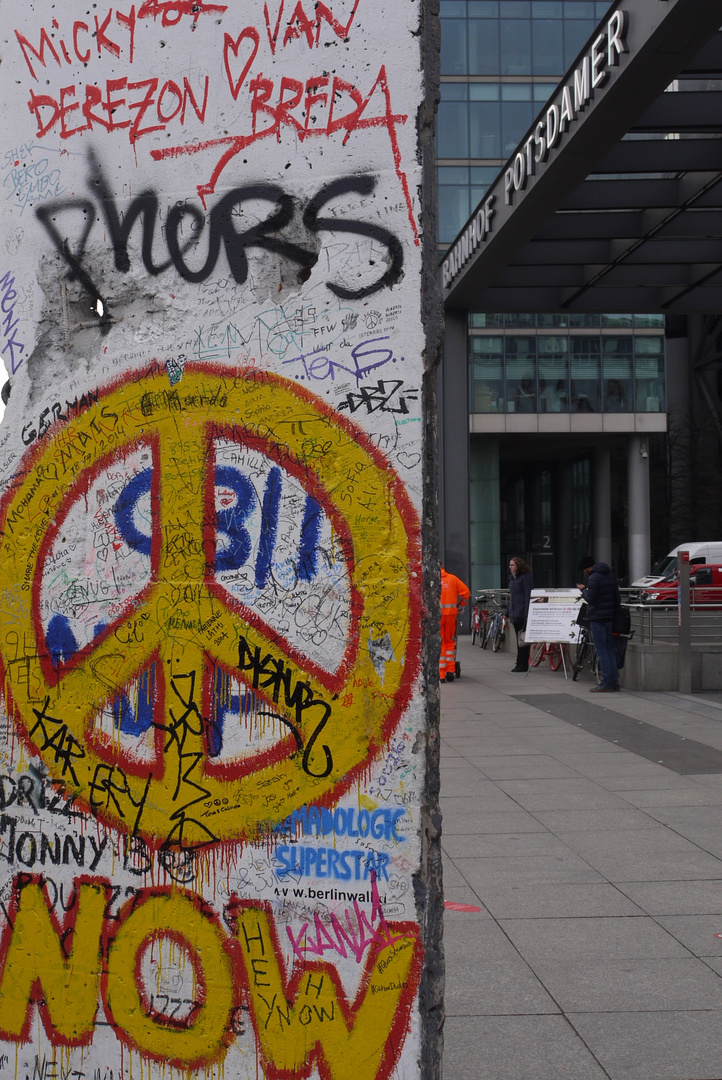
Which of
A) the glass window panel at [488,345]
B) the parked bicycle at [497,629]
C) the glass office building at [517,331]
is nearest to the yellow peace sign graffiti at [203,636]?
the parked bicycle at [497,629]

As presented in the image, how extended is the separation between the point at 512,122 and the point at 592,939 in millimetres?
36150

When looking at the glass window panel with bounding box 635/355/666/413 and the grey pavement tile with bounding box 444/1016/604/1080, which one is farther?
the glass window panel with bounding box 635/355/666/413

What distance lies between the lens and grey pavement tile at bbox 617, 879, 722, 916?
516 centimetres

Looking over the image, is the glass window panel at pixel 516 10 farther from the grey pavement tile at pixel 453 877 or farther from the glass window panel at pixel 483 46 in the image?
the grey pavement tile at pixel 453 877

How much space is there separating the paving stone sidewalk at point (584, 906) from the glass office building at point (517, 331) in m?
27.9

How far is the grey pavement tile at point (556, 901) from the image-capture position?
5.13 m

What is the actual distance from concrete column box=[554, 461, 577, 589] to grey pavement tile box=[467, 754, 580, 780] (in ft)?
134

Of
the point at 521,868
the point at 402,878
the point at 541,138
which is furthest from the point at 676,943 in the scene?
the point at 541,138

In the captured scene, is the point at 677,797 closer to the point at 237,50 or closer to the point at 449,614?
the point at 237,50

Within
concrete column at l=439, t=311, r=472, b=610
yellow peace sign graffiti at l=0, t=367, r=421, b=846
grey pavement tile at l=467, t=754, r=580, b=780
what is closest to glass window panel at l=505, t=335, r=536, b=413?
concrete column at l=439, t=311, r=472, b=610

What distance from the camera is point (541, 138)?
51.7 feet

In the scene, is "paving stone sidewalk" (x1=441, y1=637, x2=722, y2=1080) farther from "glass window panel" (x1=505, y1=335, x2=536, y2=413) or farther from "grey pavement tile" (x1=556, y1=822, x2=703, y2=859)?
"glass window panel" (x1=505, y1=335, x2=536, y2=413)

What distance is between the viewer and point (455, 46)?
122ft

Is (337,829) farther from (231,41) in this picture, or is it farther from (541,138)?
(541,138)
